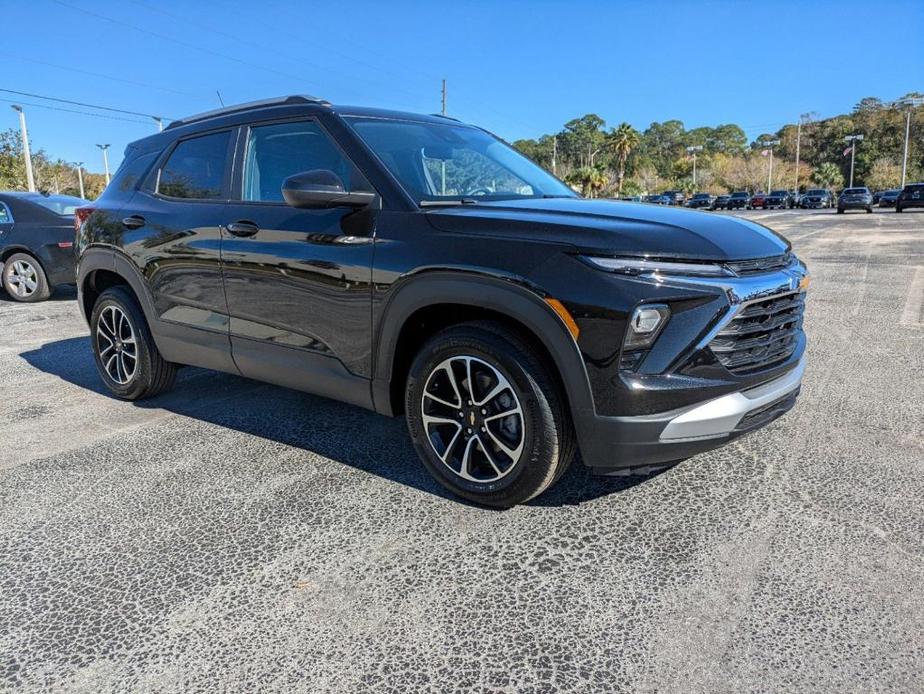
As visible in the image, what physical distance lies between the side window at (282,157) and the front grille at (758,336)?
1.88m

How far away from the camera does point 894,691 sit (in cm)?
182

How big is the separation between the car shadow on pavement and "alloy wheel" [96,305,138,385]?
0.87 feet

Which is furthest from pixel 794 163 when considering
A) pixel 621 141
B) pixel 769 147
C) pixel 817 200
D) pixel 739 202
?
pixel 817 200

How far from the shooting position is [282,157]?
3617 millimetres

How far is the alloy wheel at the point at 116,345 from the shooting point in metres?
4.50

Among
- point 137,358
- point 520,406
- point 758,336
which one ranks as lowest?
point 137,358

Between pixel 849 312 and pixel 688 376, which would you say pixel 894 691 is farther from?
pixel 849 312

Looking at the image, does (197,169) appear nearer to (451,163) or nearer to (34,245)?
(451,163)

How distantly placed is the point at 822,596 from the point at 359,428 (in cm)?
252

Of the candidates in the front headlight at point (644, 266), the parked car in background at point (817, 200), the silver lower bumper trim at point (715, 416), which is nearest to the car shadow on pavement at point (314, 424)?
the silver lower bumper trim at point (715, 416)

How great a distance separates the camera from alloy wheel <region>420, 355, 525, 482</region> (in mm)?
2779

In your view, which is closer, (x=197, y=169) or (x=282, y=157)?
(x=282, y=157)

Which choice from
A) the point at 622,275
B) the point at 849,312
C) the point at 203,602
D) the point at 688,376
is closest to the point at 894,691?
the point at 688,376

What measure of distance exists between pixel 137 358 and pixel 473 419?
2.70 meters
